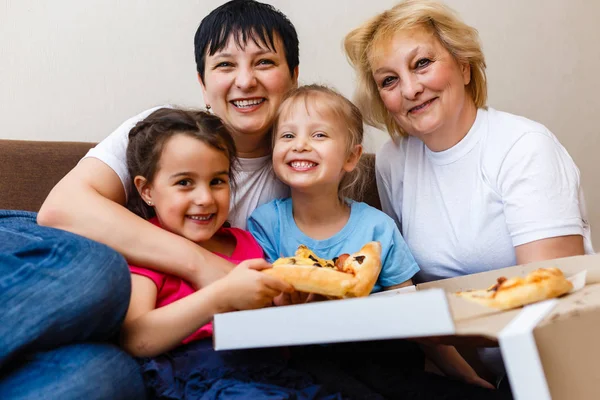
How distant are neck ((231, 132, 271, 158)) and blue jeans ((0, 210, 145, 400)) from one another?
2.00 ft

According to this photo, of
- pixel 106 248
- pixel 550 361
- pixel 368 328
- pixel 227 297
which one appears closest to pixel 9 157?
pixel 106 248

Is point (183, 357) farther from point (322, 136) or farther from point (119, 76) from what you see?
point (119, 76)

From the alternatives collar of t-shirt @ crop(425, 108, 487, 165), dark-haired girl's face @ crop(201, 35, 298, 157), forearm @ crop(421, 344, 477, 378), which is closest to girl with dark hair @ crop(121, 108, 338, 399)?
dark-haired girl's face @ crop(201, 35, 298, 157)

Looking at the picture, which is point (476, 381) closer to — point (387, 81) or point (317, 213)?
point (317, 213)

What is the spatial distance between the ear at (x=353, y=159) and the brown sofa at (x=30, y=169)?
0.66 metres

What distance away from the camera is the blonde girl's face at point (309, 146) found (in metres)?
1.33

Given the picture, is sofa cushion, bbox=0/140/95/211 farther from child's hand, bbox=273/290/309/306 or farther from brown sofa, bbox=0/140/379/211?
child's hand, bbox=273/290/309/306

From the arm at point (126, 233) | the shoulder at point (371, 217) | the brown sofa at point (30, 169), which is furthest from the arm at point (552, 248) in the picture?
the brown sofa at point (30, 169)

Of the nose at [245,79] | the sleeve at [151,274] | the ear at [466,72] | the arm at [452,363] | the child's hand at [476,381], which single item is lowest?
the child's hand at [476,381]

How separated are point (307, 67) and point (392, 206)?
29.2 inches

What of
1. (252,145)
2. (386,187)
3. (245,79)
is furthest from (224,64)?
(386,187)

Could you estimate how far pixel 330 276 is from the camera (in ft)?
2.82

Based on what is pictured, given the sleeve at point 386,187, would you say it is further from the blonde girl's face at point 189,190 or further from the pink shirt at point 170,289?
the pink shirt at point 170,289

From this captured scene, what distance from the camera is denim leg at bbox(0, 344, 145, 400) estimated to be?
764mm
